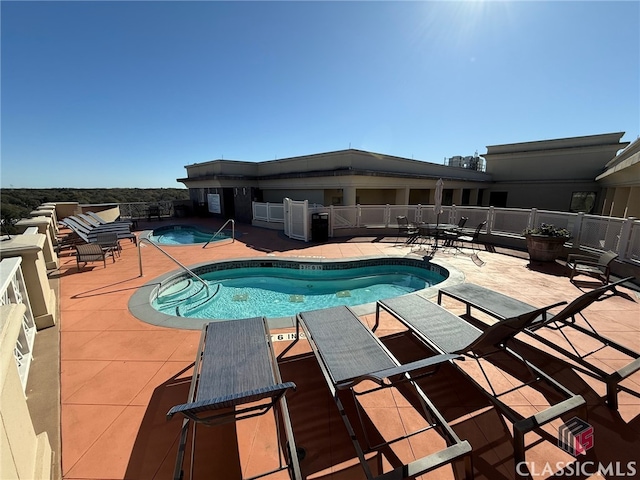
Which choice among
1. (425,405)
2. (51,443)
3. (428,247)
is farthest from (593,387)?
(428,247)

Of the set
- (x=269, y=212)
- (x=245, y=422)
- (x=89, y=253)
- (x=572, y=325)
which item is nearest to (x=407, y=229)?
(x=269, y=212)

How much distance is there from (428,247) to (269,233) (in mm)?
7549

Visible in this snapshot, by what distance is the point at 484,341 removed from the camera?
251 centimetres

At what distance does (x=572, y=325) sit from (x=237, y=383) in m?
4.00

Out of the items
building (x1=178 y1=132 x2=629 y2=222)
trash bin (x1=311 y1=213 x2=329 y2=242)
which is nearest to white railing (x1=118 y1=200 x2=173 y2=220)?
building (x1=178 y1=132 x2=629 y2=222)

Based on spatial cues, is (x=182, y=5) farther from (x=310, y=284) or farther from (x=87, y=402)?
(x=87, y=402)

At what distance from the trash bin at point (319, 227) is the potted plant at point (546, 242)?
6974mm

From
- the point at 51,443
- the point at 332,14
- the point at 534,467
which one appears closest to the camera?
the point at 534,467

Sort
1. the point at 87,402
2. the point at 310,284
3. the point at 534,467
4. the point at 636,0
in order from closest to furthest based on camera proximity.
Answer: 1. the point at 534,467
2. the point at 87,402
3. the point at 636,0
4. the point at 310,284

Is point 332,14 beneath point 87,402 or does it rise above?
above

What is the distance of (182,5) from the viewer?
303 inches

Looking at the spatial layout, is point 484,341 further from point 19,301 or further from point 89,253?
point 89,253

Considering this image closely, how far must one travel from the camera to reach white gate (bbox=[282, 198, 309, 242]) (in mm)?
10924

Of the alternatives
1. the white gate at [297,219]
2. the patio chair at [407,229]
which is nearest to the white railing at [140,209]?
the white gate at [297,219]
